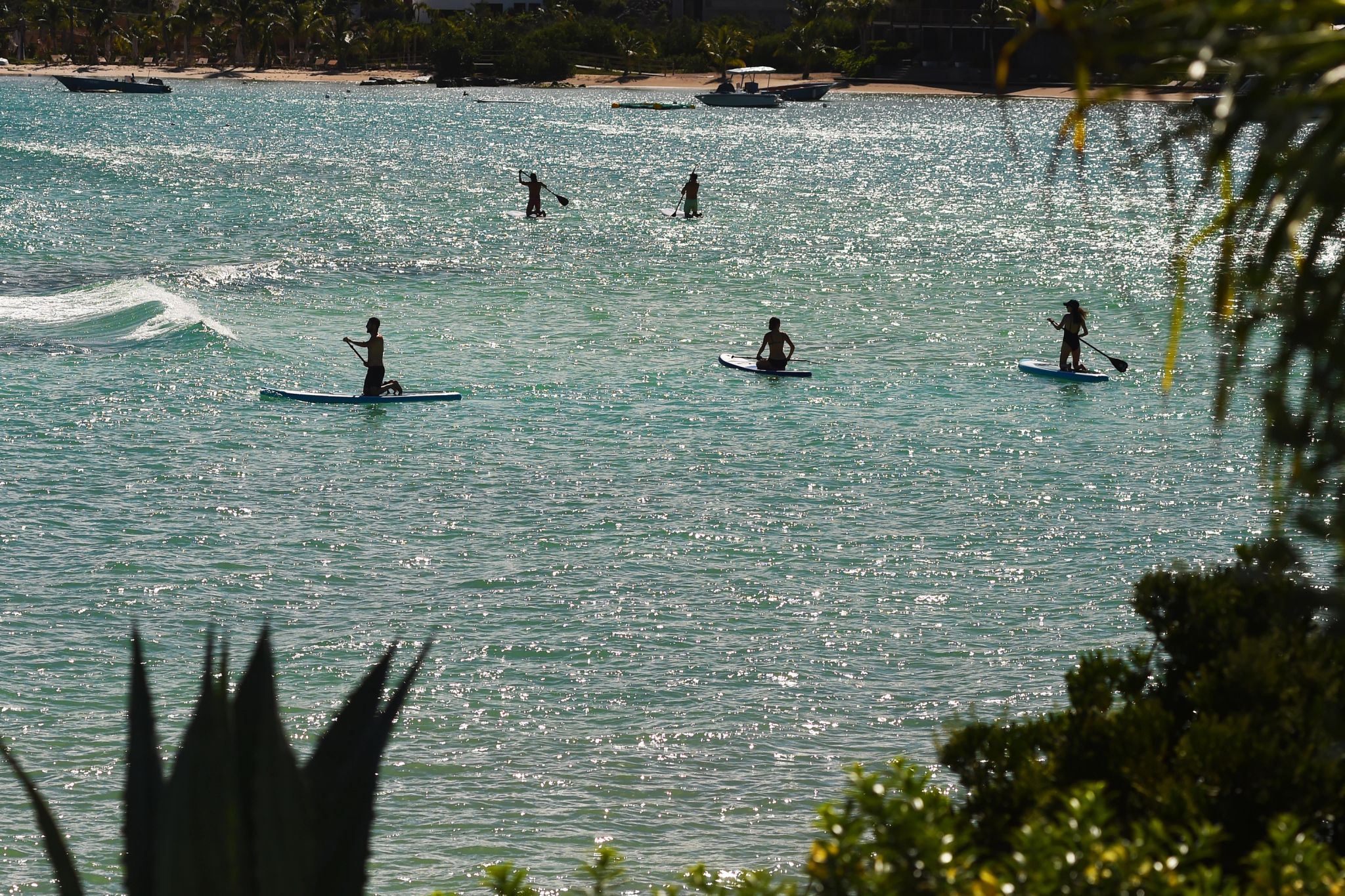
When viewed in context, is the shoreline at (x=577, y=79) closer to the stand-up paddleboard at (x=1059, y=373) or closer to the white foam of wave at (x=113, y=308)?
the white foam of wave at (x=113, y=308)

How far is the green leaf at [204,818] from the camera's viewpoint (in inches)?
197

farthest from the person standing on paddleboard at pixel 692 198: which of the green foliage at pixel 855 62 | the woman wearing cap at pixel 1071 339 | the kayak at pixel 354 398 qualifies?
the green foliage at pixel 855 62

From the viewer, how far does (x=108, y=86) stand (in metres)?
151

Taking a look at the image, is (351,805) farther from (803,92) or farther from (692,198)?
(803,92)

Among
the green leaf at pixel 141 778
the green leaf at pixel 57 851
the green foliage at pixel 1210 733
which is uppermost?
the green foliage at pixel 1210 733

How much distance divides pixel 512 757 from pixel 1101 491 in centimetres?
1084

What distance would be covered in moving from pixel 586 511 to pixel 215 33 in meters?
177

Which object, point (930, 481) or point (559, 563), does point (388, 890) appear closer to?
point (559, 563)

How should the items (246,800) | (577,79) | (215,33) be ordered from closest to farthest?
(246,800) → (577,79) → (215,33)

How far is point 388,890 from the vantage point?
9984mm

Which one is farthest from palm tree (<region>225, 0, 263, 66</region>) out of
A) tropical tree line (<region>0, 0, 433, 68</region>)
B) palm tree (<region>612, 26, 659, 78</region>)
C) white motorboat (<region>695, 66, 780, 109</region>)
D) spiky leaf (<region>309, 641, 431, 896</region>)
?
spiky leaf (<region>309, 641, 431, 896</region>)

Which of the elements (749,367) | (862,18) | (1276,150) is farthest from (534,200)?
(862,18)

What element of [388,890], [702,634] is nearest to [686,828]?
[388,890]

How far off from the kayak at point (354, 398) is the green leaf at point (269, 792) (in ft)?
64.1
